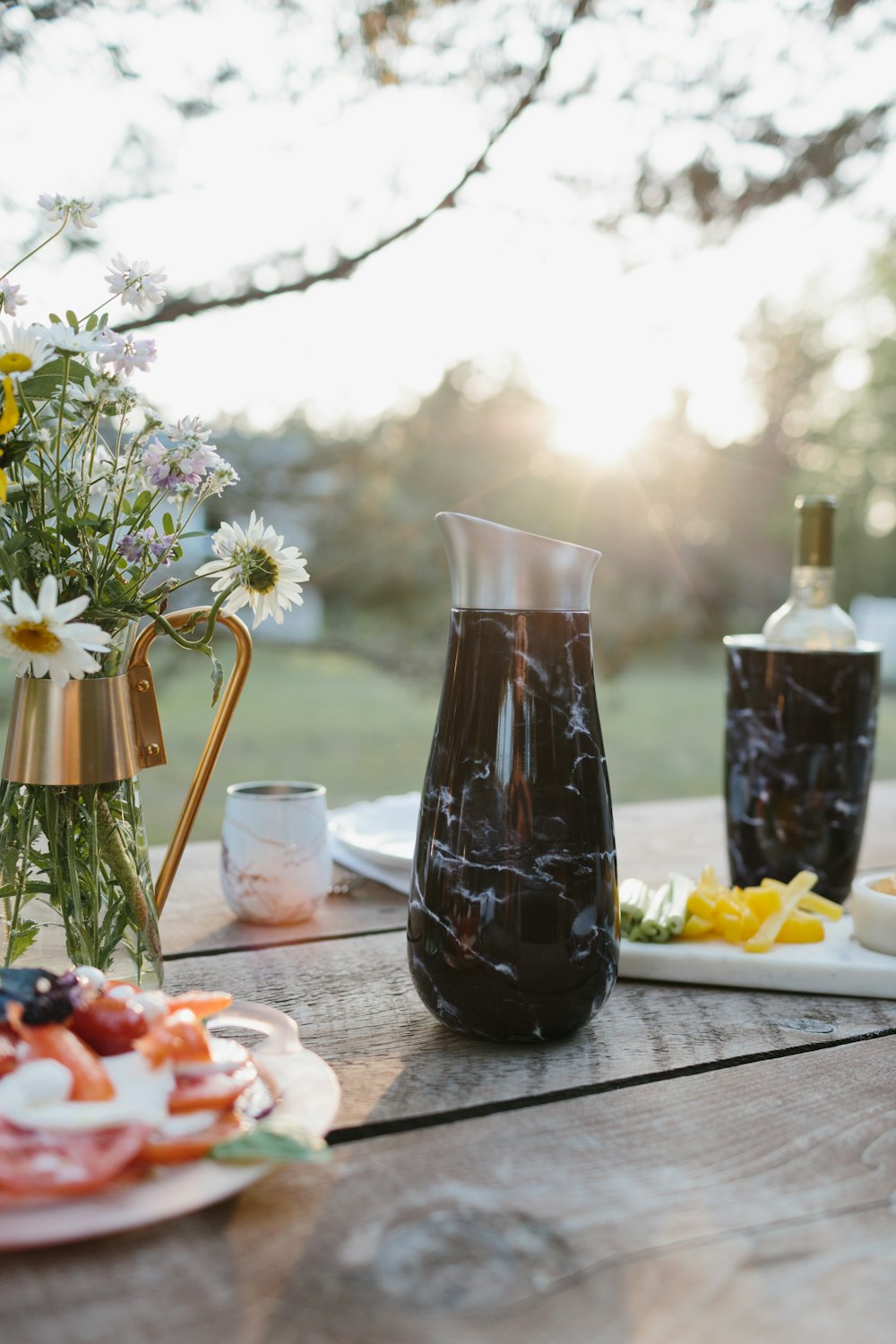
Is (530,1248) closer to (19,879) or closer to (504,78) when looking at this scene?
(19,879)

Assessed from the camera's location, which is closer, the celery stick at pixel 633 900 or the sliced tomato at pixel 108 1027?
the sliced tomato at pixel 108 1027

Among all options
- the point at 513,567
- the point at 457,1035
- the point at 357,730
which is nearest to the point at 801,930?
the point at 457,1035

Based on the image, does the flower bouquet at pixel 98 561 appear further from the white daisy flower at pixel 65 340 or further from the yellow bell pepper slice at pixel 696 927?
the yellow bell pepper slice at pixel 696 927

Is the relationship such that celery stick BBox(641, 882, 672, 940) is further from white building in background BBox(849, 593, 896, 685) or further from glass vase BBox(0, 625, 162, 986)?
white building in background BBox(849, 593, 896, 685)

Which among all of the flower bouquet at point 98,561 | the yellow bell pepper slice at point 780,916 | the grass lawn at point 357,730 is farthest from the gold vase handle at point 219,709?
the grass lawn at point 357,730

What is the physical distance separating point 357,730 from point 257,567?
23.1 feet

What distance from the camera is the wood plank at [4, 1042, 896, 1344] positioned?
0.45 metres

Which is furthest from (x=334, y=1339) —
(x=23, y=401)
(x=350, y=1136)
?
(x=23, y=401)

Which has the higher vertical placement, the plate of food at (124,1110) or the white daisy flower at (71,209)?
the white daisy flower at (71,209)

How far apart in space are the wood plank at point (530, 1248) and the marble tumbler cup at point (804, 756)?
477 mm

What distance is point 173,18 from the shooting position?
2.35 metres

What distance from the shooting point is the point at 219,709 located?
778 mm

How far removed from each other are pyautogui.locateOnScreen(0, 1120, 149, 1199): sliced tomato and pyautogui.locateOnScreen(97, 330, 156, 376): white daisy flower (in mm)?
466

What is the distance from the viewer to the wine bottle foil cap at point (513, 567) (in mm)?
684
